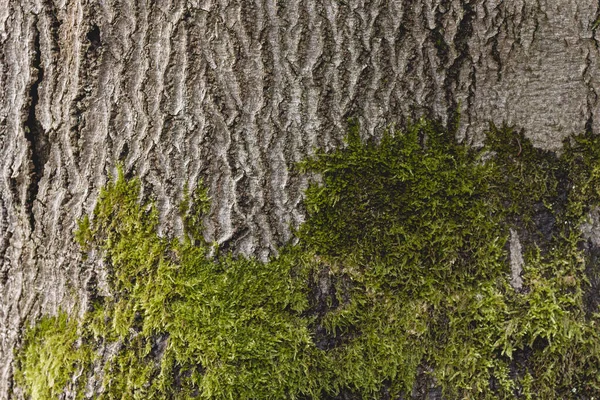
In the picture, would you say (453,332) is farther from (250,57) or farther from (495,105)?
(250,57)

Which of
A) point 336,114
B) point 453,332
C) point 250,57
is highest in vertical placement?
point 250,57

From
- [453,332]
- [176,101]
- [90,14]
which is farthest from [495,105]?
[90,14]

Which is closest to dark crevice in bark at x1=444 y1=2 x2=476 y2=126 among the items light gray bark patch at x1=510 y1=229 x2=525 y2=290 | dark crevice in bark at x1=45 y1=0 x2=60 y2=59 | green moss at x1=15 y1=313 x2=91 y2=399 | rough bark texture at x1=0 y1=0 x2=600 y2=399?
rough bark texture at x1=0 y1=0 x2=600 y2=399

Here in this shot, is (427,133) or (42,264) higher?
(427,133)

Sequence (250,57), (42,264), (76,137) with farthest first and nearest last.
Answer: (42,264) < (76,137) < (250,57)

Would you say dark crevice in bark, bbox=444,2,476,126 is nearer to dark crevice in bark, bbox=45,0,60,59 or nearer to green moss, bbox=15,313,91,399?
dark crevice in bark, bbox=45,0,60,59

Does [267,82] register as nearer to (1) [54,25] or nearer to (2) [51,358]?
(1) [54,25]
